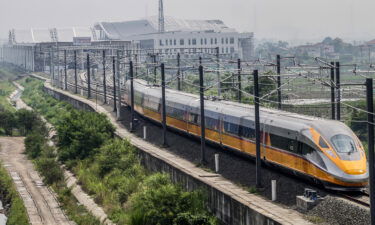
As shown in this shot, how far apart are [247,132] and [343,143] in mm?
6945

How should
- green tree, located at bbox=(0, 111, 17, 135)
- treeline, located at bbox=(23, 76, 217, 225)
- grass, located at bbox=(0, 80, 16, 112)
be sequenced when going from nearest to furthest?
treeline, located at bbox=(23, 76, 217, 225) → green tree, located at bbox=(0, 111, 17, 135) → grass, located at bbox=(0, 80, 16, 112)

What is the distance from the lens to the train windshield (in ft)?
80.3

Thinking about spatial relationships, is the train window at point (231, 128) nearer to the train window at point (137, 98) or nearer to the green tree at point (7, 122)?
the train window at point (137, 98)

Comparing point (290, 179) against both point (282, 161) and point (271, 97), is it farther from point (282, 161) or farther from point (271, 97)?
point (271, 97)

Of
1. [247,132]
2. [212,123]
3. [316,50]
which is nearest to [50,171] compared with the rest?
[212,123]

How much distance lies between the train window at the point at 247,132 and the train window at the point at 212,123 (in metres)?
3.65

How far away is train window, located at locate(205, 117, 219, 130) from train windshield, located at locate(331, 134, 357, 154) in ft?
36.1

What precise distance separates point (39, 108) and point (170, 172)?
62201 millimetres

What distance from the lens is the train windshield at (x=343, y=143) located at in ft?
80.3

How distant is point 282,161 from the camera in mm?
27312

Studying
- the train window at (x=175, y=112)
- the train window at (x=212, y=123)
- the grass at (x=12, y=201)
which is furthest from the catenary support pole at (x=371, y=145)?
the train window at (x=175, y=112)

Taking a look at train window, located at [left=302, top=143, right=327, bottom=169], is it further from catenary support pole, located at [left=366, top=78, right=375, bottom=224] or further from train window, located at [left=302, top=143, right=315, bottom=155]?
catenary support pole, located at [left=366, top=78, right=375, bottom=224]

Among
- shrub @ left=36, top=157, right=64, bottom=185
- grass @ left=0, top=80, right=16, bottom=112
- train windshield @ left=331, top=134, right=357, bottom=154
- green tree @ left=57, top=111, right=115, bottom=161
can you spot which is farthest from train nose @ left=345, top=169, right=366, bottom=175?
grass @ left=0, top=80, right=16, bottom=112

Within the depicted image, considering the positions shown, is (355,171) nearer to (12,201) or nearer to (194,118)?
(194,118)
